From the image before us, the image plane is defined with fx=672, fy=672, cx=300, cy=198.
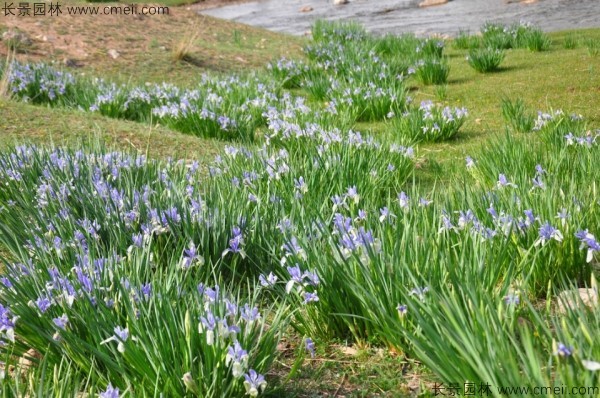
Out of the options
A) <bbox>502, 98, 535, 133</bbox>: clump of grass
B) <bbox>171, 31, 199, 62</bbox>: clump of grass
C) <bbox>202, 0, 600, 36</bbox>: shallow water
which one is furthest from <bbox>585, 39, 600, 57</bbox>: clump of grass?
<bbox>171, 31, 199, 62</bbox>: clump of grass

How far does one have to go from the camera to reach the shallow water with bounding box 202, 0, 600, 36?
1574cm

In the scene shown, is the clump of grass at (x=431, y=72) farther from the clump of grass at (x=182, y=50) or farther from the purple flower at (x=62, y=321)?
the purple flower at (x=62, y=321)

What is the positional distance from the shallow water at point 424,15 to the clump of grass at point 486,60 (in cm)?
589

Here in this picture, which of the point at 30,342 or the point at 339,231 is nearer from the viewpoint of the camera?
the point at 30,342

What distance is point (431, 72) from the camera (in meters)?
8.44

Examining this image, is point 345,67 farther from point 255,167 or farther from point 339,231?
point 339,231

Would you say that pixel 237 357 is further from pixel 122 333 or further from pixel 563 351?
pixel 563 351

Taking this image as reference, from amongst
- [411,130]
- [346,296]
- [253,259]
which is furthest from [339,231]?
[411,130]

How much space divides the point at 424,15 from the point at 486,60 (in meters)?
11.4

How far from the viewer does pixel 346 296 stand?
8.14ft

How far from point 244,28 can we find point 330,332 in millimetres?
12620

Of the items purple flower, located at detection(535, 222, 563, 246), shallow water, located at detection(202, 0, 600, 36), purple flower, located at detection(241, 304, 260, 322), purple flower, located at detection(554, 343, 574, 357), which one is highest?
shallow water, located at detection(202, 0, 600, 36)

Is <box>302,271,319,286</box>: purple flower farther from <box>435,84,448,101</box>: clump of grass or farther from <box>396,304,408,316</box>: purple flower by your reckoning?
<box>435,84,448,101</box>: clump of grass

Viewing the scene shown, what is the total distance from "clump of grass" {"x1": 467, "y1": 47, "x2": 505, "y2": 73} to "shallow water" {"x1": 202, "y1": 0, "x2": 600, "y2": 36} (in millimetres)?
5891
